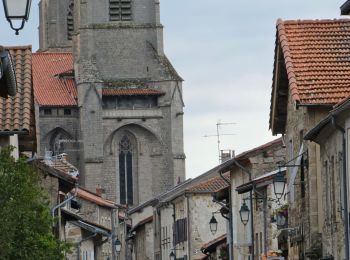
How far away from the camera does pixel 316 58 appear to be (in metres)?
33.0

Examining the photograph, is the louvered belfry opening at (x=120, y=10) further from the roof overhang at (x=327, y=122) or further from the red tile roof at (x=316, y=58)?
the roof overhang at (x=327, y=122)

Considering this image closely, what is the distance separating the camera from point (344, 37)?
33.5 m

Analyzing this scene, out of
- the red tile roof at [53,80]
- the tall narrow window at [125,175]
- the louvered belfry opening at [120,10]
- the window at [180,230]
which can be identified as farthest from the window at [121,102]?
the window at [180,230]

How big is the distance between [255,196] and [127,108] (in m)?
86.7

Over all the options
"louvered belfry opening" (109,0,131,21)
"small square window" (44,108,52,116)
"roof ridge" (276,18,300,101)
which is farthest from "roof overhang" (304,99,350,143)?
"louvered belfry opening" (109,0,131,21)

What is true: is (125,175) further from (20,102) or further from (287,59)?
(20,102)

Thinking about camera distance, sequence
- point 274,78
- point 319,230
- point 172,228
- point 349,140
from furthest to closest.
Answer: point 172,228
point 274,78
point 319,230
point 349,140

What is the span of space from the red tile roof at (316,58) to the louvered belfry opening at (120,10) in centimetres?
10197

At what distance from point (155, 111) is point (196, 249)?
2233 inches

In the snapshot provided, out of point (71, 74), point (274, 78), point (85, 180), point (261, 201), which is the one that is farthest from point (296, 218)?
point (71, 74)

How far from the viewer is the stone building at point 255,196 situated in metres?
44.0

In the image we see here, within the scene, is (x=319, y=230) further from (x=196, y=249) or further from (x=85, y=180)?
(x=85, y=180)

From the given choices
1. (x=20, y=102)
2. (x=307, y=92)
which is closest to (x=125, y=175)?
(x=307, y=92)

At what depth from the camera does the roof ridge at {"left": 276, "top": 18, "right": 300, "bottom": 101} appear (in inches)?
1259
